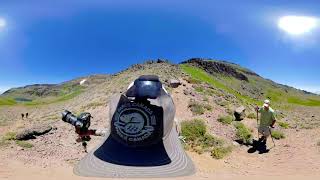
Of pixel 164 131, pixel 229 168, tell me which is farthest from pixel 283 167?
pixel 164 131

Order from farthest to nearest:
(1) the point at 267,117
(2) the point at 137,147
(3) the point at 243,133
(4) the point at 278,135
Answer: (3) the point at 243,133 → (4) the point at 278,135 → (1) the point at 267,117 → (2) the point at 137,147

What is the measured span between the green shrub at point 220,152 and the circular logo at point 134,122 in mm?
8289

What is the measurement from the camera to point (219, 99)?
107 ft

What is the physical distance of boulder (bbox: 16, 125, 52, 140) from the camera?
20341 mm

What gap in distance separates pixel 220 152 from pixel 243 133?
3861 mm

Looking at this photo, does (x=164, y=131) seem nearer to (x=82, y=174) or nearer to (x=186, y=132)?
(x=82, y=174)

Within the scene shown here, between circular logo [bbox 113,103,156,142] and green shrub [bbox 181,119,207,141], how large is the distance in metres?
10.8

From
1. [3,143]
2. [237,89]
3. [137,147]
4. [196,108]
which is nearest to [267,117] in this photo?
[196,108]

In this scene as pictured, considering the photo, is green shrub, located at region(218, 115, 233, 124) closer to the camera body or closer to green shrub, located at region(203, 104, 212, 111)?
green shrub, located at region(203, 104, 212, 111)

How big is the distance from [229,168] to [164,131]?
19.4 ft

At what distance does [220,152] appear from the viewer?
20250 millimetres

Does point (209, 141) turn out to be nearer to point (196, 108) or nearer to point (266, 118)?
point (266, 118)

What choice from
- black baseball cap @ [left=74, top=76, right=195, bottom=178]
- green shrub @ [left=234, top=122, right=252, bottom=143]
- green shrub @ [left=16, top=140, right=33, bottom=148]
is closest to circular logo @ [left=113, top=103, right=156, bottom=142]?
black baseball cap @ [left=74, top=76, right=195, bottom=178]

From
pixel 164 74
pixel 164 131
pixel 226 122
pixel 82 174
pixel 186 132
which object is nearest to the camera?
pixel 82 174
